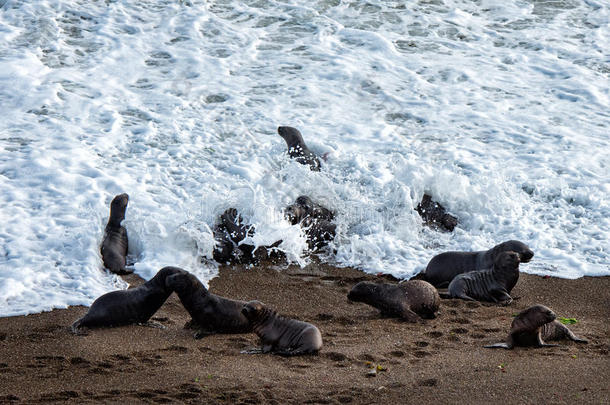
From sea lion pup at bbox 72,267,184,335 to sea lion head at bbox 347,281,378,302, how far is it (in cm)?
161

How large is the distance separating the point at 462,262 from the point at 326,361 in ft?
8.88

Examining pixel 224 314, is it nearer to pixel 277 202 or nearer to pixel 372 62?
pixel 277 202

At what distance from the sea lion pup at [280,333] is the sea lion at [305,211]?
2.74 meters

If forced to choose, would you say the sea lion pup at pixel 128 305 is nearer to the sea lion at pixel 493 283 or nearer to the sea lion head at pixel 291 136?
the sea lion at pixel 493 283

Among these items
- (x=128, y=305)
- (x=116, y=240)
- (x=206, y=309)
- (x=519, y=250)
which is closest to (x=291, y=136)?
(x=116, y=240)

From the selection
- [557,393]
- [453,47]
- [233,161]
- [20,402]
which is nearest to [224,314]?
[20,402]

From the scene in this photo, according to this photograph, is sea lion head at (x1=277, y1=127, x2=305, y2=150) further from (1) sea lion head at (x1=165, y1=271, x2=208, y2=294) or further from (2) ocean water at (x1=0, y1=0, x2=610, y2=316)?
(1) sea lion head at (x1=165, y1=271, x2=208, y2=294)

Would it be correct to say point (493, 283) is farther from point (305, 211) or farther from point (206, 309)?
point (206, 309)

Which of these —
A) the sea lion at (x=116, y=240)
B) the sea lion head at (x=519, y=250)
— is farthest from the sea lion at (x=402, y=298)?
the sea lion at (x=116, y=240)

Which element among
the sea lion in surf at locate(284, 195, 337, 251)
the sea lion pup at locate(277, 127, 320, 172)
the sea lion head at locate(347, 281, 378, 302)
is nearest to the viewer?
the sea lion head at locate(347, 281, 378, 302)

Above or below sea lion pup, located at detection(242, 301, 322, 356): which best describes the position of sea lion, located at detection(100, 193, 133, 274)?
below

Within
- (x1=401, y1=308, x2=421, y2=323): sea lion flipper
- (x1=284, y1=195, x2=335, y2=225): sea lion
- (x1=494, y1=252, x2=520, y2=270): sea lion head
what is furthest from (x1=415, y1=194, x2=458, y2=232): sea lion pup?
(x1=401, y1=308, x2=421, y2=323): sea lion flipper

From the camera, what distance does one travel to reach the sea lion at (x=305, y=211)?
8.78 metres

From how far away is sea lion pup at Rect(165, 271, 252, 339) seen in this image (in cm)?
636
